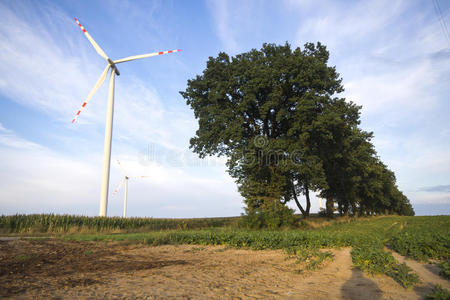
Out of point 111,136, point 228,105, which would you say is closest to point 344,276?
point 228,105

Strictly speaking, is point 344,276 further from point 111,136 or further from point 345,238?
point 111,136

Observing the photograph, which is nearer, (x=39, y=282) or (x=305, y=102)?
(x=39, y=282)

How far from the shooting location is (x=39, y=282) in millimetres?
6047

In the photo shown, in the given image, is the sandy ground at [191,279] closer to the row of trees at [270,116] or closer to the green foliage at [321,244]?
the green foliage at [321,244]

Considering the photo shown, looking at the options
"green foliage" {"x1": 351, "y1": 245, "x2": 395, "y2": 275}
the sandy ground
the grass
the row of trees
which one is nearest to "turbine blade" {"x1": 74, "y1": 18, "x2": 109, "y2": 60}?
the row of trees

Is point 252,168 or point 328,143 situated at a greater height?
point 328,143

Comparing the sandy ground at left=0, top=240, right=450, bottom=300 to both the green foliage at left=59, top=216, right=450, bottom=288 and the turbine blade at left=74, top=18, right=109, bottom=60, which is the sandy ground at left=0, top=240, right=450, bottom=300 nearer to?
the green foliage at left=59, top=216, right=450, bottom=288

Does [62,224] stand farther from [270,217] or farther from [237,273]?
[237,273]

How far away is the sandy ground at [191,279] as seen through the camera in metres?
5.38

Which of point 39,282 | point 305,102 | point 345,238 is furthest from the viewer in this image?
point 305,102

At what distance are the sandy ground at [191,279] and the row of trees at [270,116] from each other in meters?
13.8

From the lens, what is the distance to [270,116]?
84.6 feet

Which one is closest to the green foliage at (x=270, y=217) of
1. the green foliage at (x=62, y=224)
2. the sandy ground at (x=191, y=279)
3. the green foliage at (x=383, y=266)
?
the green foliage at (x=62, y=224)

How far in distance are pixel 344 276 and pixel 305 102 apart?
56.0 feet
